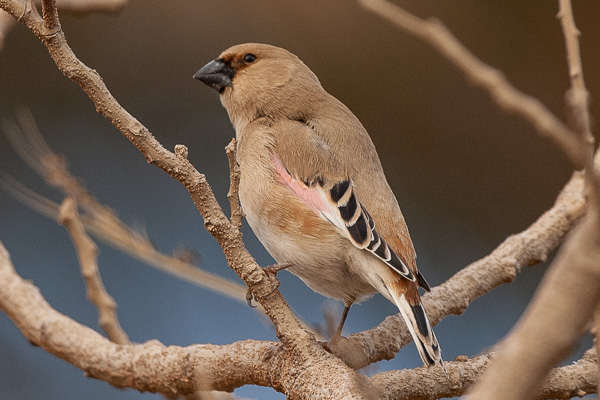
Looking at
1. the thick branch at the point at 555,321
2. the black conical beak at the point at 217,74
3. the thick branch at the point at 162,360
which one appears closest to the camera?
the thick branch at the point at 555,321

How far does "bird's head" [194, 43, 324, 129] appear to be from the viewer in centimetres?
236

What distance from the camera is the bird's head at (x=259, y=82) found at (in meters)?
2.36

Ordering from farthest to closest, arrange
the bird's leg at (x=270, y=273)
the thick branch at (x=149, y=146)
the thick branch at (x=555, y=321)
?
the bird's leg at (x=270, y=273) < the thick branch at (x=149, y=146) < the thick branch at (x=555, y=321)

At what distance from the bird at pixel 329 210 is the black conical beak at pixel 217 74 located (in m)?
0.26

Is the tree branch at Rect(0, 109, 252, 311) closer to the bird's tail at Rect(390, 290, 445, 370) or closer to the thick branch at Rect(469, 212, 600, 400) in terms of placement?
the bird's tail at Rect(390, 290, 445, 370)

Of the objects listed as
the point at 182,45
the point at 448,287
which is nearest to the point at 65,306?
the point at 182,45

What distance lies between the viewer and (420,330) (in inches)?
65.0

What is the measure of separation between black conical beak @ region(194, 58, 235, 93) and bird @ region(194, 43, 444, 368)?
10.3 inches

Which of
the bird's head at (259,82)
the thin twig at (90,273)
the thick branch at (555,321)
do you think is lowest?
the thick branch at (555,321)

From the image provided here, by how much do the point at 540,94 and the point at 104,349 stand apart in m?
2.51

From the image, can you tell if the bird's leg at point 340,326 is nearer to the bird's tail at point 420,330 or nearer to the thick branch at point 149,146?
the bird's tail at point 420,330

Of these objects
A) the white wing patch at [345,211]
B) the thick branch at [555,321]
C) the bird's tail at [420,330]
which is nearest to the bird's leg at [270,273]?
the white wing patch at [345,211]

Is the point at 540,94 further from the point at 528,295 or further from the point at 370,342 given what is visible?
the point at 370,342

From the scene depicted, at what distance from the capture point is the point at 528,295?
4.10 meters
